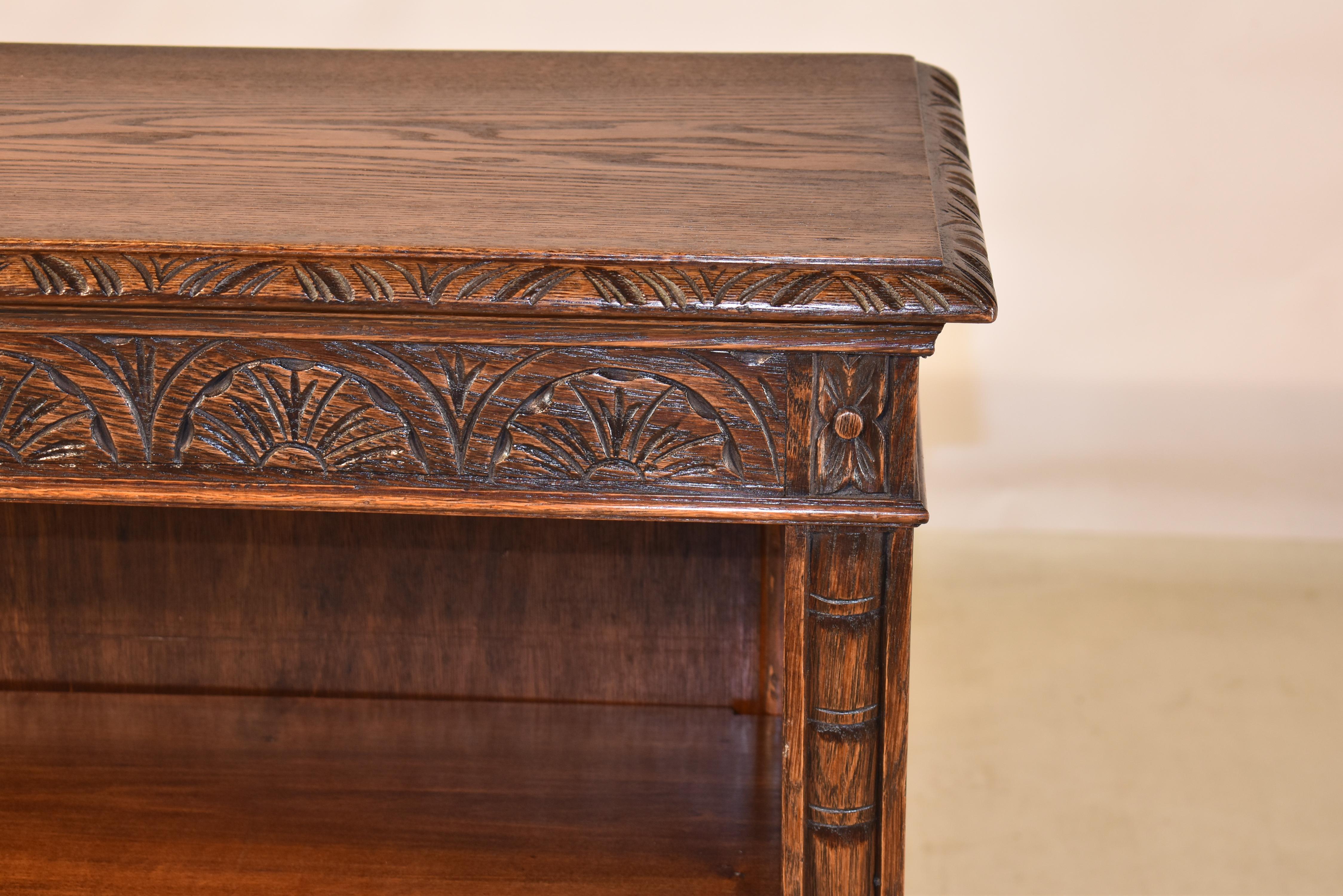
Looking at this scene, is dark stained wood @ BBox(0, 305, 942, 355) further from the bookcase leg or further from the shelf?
the shelf

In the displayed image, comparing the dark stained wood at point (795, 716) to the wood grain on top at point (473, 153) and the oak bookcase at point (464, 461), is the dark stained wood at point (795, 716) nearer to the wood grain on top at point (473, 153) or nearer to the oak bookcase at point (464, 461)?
the oak bookcase at point (464, 461)

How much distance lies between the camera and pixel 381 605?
4.97ft

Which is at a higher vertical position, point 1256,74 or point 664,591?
point 1256,74

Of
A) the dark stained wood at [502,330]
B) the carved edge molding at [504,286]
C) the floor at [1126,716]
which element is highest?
the carved edge molding at [504,286]

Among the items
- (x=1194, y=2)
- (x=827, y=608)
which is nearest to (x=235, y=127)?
(x=827, y=608)

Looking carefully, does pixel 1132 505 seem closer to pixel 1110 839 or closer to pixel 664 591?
pixel 1110 839

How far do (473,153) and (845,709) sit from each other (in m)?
0.46

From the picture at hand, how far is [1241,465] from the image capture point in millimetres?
2180

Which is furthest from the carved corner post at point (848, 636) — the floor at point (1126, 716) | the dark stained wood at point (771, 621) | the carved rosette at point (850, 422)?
the floor at point (1126, 716)

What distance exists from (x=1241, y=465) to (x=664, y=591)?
106 centimetres

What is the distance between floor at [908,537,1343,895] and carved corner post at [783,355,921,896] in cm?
55

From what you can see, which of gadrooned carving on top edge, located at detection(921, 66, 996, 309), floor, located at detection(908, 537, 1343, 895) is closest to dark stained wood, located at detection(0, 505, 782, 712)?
floor, located at detection(908, 537, 1343, 895)

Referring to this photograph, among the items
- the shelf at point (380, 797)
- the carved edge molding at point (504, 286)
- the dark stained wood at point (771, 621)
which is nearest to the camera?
the carved edge molding at point (504, 286)

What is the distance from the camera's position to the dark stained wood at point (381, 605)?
1493 mm
